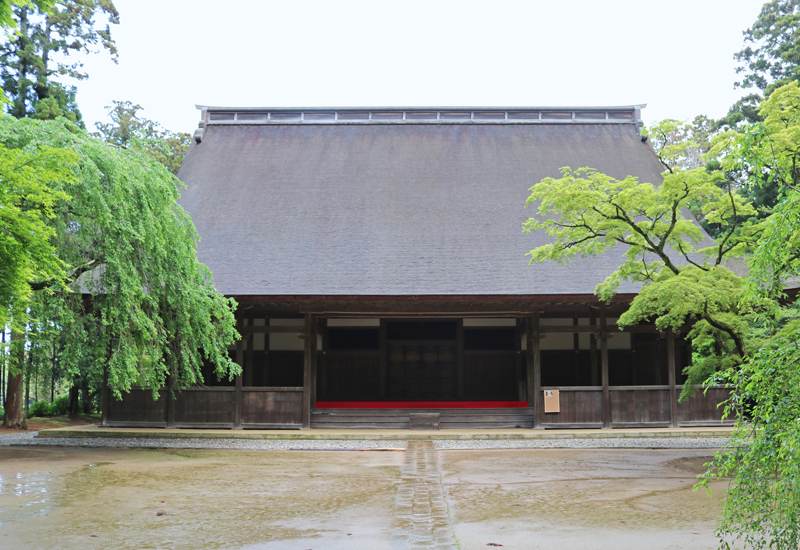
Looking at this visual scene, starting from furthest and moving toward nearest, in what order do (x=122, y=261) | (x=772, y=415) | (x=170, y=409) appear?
1. (x=170, y=409)
2. (x=122, y=261)
3. (x=772, y=415)

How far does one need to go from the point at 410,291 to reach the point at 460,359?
3553mm

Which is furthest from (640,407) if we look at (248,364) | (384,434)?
(248,364)

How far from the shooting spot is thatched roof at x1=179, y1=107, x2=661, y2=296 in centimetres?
1432

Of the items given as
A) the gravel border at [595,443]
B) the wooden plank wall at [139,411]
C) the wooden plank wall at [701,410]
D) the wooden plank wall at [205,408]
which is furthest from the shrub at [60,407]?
the wooden plank wall at [701,410]

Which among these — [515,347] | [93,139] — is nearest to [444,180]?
[515,347]

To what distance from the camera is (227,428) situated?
13.9m

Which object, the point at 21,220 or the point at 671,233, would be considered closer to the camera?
the point at 21,220

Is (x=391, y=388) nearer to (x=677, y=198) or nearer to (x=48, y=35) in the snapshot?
(x=677, y=198)

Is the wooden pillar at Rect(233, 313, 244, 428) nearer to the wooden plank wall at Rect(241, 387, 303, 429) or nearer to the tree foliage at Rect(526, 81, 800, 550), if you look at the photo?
the wooden plank wall at Rect(241, 387, 303, 429)

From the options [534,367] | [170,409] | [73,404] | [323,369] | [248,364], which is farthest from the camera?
[73,404]

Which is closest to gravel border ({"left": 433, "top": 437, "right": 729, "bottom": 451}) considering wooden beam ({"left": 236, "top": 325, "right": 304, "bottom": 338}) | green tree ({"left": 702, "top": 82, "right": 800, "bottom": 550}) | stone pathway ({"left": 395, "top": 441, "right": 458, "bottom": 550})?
stone pathway ({"left": 395, "top": 441, "right": 458, "bottom": 550})

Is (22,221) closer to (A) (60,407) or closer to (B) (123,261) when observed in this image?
(B) (123,261)

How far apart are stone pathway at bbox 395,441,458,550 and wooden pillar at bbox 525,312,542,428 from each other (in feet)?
16.6

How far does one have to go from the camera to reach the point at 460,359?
1622cm
